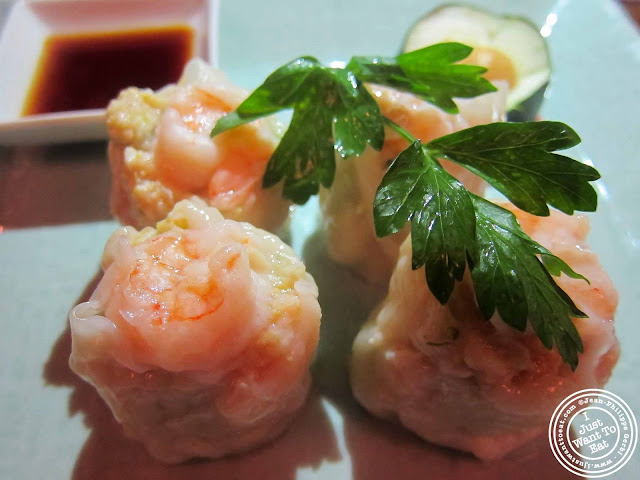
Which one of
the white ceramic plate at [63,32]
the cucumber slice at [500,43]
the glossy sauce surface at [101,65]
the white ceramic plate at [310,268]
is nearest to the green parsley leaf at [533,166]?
the white ceramic plate at [310,268]

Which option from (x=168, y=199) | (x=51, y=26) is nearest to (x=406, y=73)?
(x=168, y=199)

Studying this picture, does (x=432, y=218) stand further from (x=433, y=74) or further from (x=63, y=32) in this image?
(x=63, y=32)

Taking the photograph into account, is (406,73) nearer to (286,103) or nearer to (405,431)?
(286,103)

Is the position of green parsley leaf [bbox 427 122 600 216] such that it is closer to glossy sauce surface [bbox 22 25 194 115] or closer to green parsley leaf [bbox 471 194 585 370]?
green parsley leaf [bbox 471 194 585 370]

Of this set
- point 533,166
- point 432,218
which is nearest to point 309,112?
point 432,218

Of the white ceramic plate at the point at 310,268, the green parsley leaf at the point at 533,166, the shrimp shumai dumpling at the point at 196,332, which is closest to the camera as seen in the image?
the shrimp shumai dumpling at the point at 196,332

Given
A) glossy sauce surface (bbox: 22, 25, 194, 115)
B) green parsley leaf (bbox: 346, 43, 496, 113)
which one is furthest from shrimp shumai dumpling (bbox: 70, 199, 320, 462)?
glossy sauce surface (bbox: 22, 25, 194, 115)

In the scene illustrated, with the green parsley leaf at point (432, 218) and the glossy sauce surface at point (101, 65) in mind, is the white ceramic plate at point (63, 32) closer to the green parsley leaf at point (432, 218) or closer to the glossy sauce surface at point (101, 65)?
the glossy sauce surface at point (101, 65)
